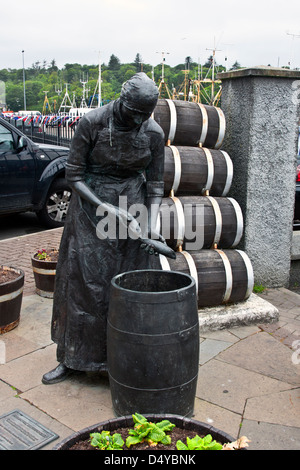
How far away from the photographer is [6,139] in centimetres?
845

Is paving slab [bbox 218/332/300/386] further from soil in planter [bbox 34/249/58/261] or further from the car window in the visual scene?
the car window

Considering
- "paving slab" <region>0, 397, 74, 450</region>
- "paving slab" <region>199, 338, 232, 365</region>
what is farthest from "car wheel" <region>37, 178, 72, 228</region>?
"paving slab" <region>0, 397, 74, 450</region>

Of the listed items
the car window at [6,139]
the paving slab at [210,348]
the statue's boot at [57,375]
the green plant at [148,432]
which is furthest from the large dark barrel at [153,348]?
the car window at [6,139]

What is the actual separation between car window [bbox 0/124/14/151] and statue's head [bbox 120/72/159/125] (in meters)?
6.04

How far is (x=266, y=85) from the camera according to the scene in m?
5.59

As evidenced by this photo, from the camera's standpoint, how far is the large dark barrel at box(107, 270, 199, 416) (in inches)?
106

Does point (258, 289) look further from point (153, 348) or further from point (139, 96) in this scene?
point (139, 96)

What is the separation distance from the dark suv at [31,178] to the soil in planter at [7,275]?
3.88 m

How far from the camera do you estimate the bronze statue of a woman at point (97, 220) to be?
3195 mm

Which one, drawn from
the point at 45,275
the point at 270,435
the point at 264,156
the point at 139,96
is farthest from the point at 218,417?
the point at 264,156

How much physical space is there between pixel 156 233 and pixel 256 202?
9.01 feet

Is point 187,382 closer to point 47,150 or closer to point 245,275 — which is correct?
point 245,275

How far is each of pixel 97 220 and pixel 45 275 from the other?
2263mm

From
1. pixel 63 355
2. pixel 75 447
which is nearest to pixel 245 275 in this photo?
pixel 63 355
